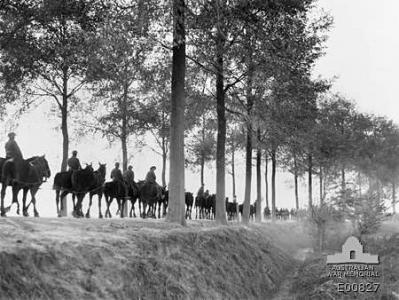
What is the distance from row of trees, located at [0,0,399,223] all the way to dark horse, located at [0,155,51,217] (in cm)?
458

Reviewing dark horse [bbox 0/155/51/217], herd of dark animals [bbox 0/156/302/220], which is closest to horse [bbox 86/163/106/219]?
herd of dark animals [bbox 0/156/302/220]

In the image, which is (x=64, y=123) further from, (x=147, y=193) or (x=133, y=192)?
(x=147, y=193)

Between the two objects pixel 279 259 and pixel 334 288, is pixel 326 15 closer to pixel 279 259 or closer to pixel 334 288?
pixel 279 259

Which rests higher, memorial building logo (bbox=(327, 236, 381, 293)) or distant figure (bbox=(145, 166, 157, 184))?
distant figure (bbox=(145, 166, 157, 184))

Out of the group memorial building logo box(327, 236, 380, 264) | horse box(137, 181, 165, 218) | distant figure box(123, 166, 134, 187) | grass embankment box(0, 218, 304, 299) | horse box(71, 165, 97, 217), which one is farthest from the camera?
horse box(137, 181, 165, 218)

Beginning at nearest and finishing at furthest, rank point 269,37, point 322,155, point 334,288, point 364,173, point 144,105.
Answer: point 334,288, point 269,37, point 144,105, point 322,155, point 364,173

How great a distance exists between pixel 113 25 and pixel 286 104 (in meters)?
12.4

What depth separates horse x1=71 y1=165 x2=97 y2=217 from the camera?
20453 millimetres

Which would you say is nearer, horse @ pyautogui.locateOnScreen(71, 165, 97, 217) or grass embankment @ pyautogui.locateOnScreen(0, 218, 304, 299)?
grass embankment @ pyautogui.locateOnScreen(0, 218, 304, 299)

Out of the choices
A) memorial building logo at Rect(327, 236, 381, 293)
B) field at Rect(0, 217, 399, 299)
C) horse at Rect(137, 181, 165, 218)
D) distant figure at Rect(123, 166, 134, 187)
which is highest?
distant figure at Rect(123, 166, 134, 187)

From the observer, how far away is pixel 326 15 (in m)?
29.2

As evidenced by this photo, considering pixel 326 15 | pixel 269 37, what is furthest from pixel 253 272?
pixel 326 15

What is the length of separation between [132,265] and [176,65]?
10054 mm

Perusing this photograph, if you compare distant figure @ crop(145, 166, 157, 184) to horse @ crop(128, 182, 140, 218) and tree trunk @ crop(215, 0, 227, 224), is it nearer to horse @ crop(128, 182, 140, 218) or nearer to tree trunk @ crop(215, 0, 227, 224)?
horse @ crop(128, 182, 140, 218)
